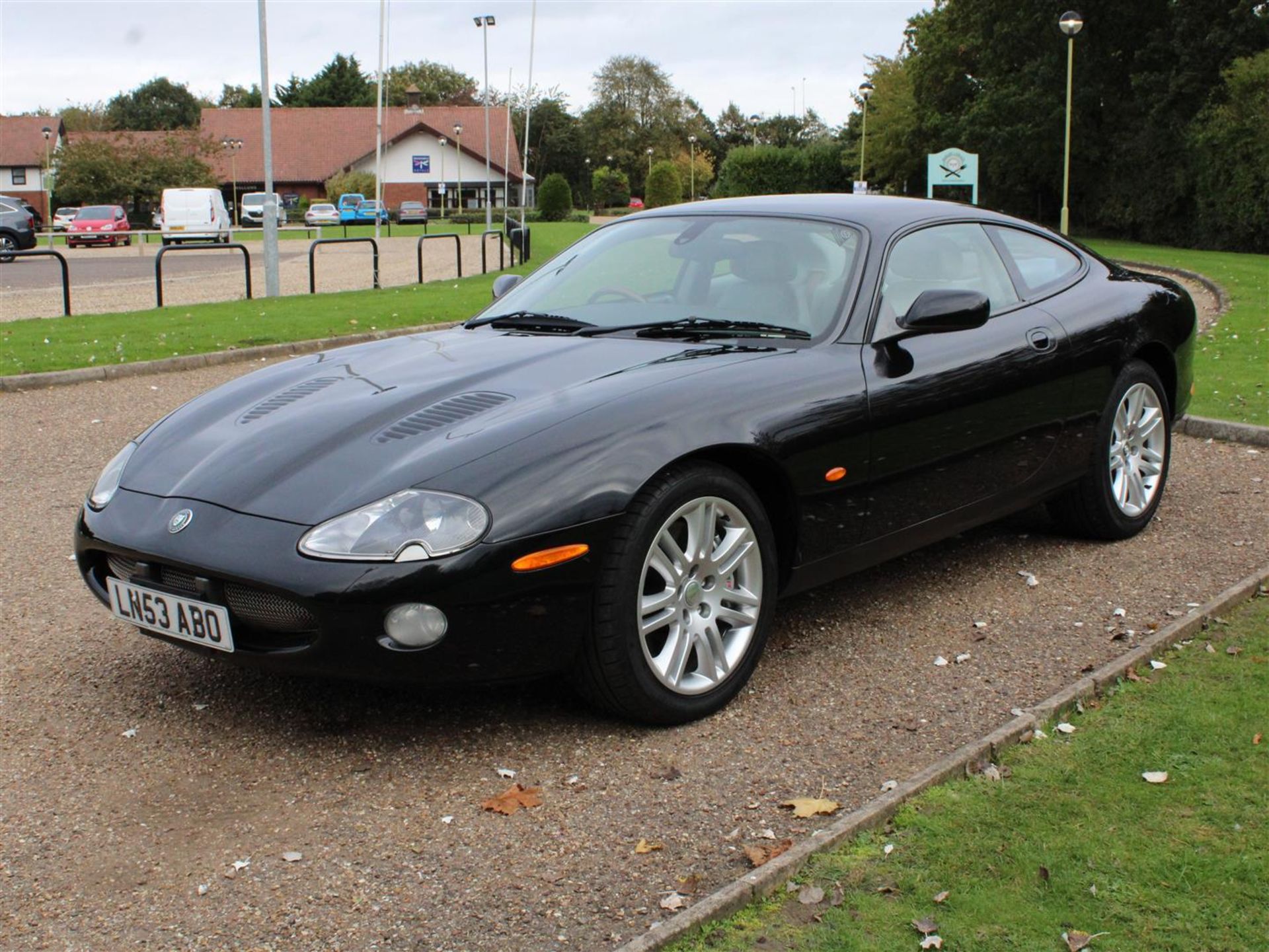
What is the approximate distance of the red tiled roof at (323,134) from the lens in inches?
3408

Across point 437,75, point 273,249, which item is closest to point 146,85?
point 437,75

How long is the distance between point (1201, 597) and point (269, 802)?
11.4ft

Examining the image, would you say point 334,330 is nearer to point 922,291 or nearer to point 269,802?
point 922,291

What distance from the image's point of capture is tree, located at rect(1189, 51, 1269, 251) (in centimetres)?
3538

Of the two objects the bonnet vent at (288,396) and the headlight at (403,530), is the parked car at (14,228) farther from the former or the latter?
the headlight at (403,530)

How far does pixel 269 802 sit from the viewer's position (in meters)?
3.33

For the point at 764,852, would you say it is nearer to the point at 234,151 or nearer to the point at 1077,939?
the point at 1077,939

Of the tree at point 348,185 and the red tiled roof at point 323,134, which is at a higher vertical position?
the red tiled roof at point 323,134

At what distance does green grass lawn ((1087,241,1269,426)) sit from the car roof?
4033 mm

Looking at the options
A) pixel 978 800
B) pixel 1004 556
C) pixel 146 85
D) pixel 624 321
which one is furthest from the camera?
pixel 146 85

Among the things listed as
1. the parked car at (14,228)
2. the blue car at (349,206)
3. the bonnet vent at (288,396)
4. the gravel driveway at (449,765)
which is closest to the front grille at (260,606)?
the gravel driveway at (449,765)

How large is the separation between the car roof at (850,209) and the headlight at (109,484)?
2.20m

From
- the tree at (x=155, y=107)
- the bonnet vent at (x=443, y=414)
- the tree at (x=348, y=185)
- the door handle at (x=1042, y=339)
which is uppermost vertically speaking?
the tree at (x=155, y=107)

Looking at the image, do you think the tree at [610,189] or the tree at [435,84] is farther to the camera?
the tree at [435,84]
